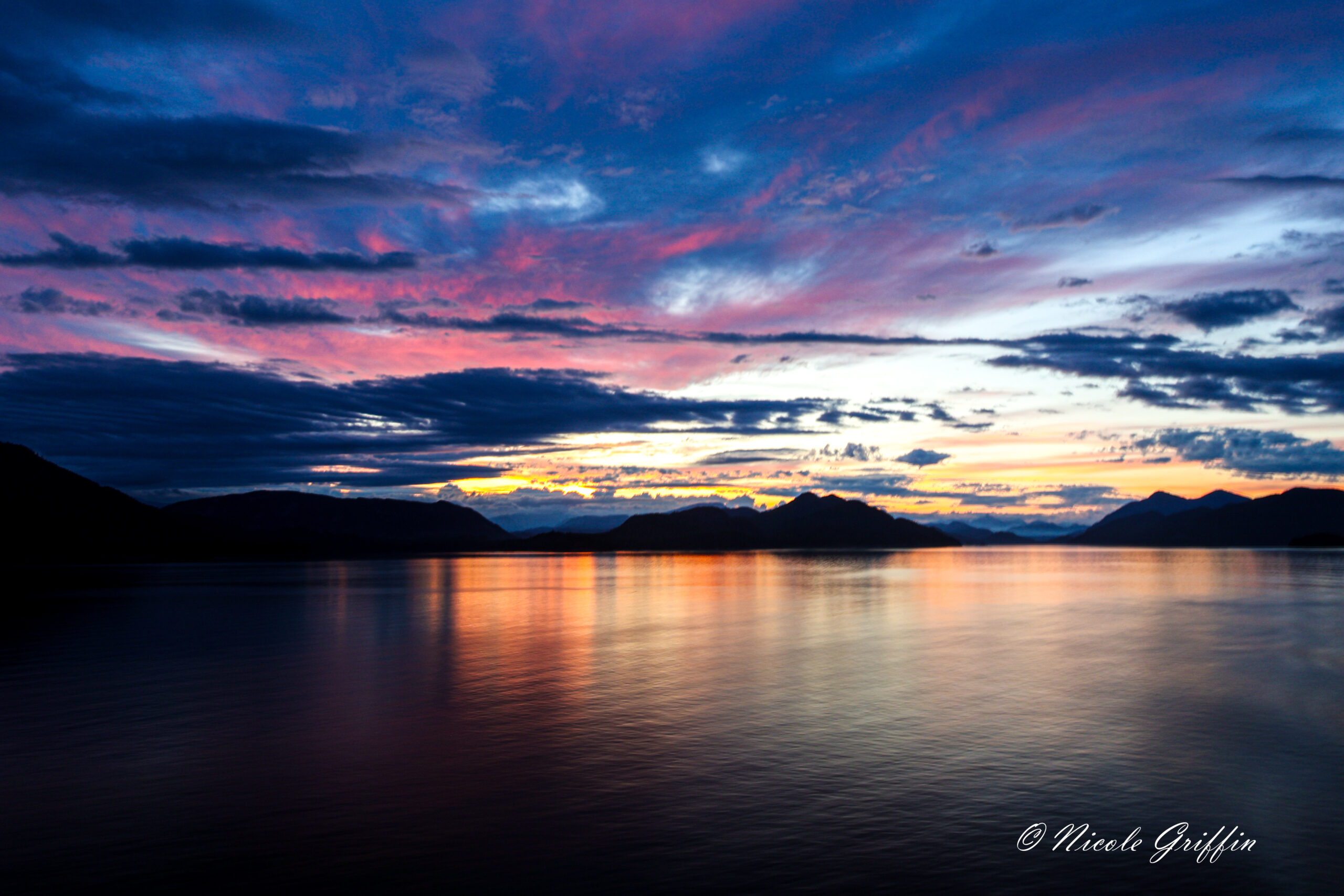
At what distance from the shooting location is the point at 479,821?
1906 centimetres

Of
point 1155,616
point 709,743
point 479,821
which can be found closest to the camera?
point 479,821

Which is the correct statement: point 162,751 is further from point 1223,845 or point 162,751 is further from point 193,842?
point 1223,845

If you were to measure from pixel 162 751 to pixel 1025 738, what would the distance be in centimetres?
2713

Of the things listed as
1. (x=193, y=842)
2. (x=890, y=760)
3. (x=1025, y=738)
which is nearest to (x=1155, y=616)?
(x=1025, y=738)

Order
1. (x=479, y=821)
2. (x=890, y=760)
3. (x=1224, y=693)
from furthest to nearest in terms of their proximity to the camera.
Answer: (x=1224, y=693) < (x=890, y=760) < (x=479, y=821)

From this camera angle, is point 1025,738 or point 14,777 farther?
point 1025,738

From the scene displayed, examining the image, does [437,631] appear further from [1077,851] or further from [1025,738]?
[1077,851]

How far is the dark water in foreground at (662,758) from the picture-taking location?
53.7 ft

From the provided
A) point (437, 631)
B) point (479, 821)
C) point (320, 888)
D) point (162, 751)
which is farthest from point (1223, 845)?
point (437, 631)

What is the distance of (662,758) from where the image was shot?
2502 centimetres

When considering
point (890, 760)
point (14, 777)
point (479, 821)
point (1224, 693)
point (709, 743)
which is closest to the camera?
point (479, 821)

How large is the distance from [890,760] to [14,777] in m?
24.1

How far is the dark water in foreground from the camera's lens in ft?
53.7

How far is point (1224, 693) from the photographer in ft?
116
